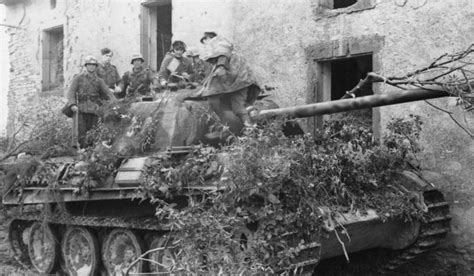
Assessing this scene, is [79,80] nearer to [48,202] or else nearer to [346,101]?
[48,202]

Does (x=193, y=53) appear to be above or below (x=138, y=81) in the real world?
above

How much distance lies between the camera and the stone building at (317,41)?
29.1 feet

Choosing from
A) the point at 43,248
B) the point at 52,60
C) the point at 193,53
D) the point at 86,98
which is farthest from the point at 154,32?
the point at 43,248

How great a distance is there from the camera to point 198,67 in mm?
10070

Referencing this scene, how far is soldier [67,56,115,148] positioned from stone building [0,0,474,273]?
9.24 feet

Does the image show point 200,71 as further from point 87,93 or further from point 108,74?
point 108,74

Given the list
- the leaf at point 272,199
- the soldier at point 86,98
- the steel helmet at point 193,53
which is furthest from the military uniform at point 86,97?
the leaf at point 272,199

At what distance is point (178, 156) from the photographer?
714 cm

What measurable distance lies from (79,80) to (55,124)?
0.75 meters

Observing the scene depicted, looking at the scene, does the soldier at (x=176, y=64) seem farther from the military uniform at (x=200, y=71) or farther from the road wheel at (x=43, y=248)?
the road wheel at (x=43, y=248)

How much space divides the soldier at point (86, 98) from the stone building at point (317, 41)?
2818mm

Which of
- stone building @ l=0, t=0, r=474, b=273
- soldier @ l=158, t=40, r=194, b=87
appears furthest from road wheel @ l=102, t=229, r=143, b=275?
stone building @ l=0, t=0, r=474, b=273

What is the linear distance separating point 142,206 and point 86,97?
298cm

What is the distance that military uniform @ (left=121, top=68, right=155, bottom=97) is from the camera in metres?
11.1
